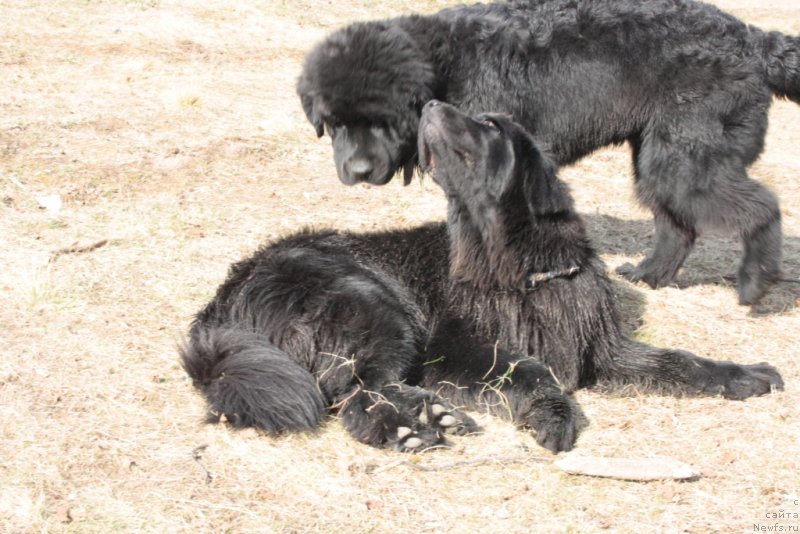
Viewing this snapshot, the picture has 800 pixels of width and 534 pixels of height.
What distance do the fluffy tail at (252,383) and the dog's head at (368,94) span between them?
1.43 meters

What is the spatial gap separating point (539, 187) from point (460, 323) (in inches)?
27.8

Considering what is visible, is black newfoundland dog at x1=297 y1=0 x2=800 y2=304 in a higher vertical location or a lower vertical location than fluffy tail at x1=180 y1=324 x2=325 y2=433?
higher

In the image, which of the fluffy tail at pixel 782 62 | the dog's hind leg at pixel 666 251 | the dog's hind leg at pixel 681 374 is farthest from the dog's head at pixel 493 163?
the fluffy tail at pixel 782 62

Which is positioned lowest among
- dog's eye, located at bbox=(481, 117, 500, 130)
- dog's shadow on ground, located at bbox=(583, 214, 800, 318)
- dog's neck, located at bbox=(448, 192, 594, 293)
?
dog's shadow on ground, located at bbox=(583, 214, 800, 318)

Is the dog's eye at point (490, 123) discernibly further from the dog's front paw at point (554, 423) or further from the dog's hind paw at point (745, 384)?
the dog's hind paw at point (745, 384)

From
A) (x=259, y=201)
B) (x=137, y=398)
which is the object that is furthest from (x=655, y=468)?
(x=259, y=201)

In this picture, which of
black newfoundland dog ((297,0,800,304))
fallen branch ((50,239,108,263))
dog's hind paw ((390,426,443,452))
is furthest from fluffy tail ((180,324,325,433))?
fallen branch ((50,239,108,263))

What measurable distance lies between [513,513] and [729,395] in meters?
1.33

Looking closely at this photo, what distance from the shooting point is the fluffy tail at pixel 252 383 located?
3.03m

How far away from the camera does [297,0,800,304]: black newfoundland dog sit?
4363 millimetres

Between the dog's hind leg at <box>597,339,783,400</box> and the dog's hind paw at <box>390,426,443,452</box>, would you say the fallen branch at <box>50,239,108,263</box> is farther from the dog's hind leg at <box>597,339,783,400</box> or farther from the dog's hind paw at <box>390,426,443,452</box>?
the dog's hind leg at <box>597,339,783,400</box>

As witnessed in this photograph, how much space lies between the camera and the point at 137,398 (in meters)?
3.29

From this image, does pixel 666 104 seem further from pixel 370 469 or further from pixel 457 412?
pixel 370 469

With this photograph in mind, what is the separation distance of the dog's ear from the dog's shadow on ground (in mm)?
1115
